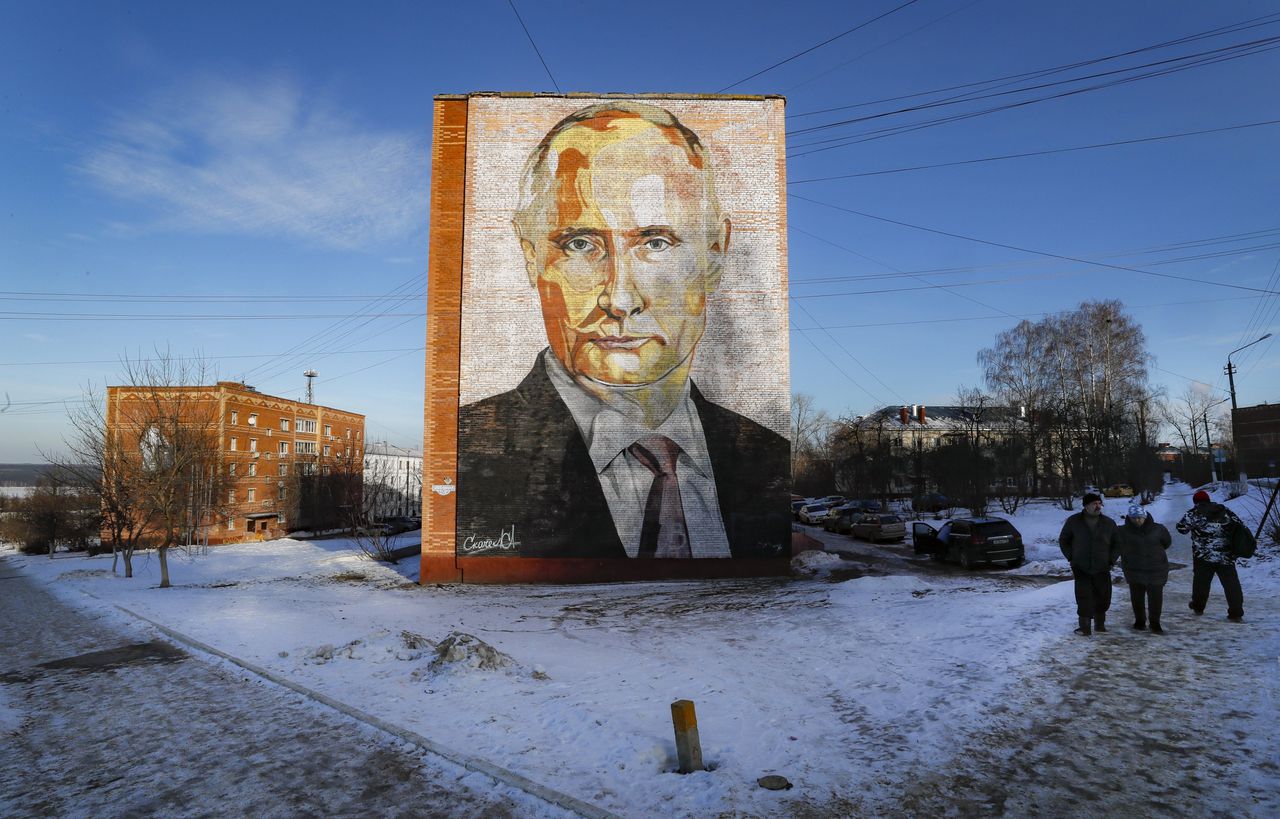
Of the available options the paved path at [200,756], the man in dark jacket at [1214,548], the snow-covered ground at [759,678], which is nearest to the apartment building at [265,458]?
the snow-covered ground at [759,678]

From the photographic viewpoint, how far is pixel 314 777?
5.11m

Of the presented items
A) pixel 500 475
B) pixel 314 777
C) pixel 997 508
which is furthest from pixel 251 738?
pixel 997 508

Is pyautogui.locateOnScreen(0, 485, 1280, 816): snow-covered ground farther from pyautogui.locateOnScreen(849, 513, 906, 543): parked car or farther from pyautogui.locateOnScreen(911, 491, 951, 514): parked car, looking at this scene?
pyautogui.locateOnScreen(911, 491, 951, 514): parked car

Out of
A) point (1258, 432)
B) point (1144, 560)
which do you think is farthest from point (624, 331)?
point (1258, 432)

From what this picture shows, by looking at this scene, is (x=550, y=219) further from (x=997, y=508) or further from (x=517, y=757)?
(x=997, y=508)

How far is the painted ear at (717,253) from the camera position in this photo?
19.0 m

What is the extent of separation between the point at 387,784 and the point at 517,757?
3.19 ft

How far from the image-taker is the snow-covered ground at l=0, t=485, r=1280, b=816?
4.81 meters

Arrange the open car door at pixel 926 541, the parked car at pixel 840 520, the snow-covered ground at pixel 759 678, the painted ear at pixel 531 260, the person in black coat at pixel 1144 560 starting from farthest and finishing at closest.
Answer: the parked car at pixel 840 520 < the open car door at pixel 926 541 < the painted ear at pixel 531 260 < the person in black coat at pixel 1144 560 < the snow-covered ground at pixel 759 678

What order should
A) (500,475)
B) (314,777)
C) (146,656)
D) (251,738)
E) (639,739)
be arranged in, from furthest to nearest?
(500,475), (146,656), (251,738), (639,739), (314,777)

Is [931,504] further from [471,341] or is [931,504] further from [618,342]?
[471,341]

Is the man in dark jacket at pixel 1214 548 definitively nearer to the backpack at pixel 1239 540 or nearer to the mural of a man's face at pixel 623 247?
the backpack at pixel 1239 540

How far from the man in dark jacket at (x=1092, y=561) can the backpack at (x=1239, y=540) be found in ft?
4.38
